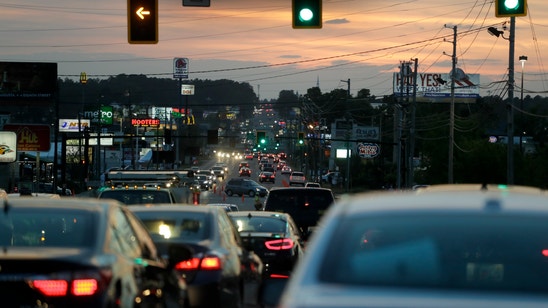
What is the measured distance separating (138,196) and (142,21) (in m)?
4.14

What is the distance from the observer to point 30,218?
880 centimetres

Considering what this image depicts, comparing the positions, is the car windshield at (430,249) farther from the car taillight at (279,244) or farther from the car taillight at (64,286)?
the car taillight at (279,244)

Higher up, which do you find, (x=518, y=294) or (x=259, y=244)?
(x=518, y=294)

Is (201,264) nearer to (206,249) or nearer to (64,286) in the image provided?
(206,249)

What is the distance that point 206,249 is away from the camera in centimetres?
1175

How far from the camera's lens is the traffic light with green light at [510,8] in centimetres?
2072

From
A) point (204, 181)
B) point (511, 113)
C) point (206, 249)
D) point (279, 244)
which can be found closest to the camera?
point (206, 249)

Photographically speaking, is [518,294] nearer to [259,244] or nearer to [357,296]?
[357,296]

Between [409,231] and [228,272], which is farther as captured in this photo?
[228,272]

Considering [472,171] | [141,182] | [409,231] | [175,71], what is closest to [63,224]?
[409,231]

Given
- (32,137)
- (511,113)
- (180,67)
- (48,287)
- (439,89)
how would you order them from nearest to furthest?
(48,287), (511,113), (32,137), (439,89), (180,67)

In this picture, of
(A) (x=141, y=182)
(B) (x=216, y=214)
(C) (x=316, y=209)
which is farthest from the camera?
(A) (x=141, y=182)

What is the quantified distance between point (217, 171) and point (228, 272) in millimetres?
114358

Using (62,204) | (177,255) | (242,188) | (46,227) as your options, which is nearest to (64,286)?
(62,204)
